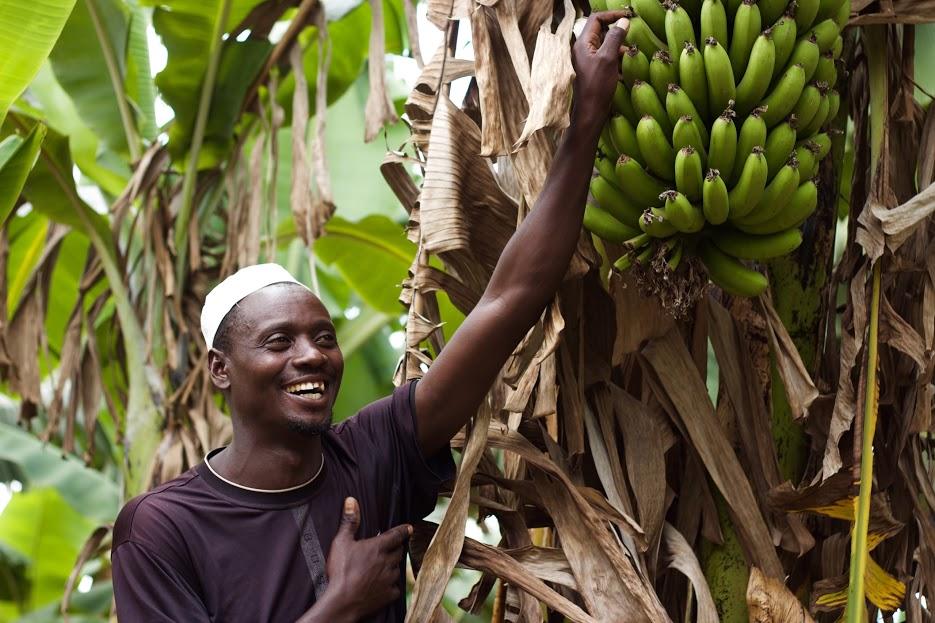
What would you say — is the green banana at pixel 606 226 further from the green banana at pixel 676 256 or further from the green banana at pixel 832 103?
the green banana at pixel 832 103

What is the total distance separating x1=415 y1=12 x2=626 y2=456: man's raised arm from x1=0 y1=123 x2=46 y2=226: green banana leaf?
920mm

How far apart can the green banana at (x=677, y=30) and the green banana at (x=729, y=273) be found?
0.83 feet

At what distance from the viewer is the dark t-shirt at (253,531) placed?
4.88ft

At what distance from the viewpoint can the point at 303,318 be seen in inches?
64.6

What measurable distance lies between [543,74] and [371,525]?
68 cm

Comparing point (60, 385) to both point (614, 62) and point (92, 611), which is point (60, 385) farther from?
point (614, 62)

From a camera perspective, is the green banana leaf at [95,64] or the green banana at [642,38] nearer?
the green banana at [642,38]

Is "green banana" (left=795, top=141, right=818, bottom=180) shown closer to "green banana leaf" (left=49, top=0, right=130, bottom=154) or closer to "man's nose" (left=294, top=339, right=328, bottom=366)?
"man's nose" (left=294, top=339, right=328, bottom=366)

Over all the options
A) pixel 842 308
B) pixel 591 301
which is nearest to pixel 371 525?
pixel 591 301

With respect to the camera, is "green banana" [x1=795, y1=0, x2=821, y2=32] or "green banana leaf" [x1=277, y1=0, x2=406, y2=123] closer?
"green banana" [x1=795, y1=0, x2=821, y2=32]

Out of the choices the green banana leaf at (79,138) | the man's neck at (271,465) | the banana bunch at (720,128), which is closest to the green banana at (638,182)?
the banana bunch at (720,128)

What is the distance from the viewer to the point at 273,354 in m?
1.61

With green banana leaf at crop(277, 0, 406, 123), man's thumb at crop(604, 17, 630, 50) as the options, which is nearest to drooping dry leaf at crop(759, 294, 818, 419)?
man's thumb at crop(604, 17, 630, 50)

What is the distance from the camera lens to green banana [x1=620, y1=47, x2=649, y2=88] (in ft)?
4.85
